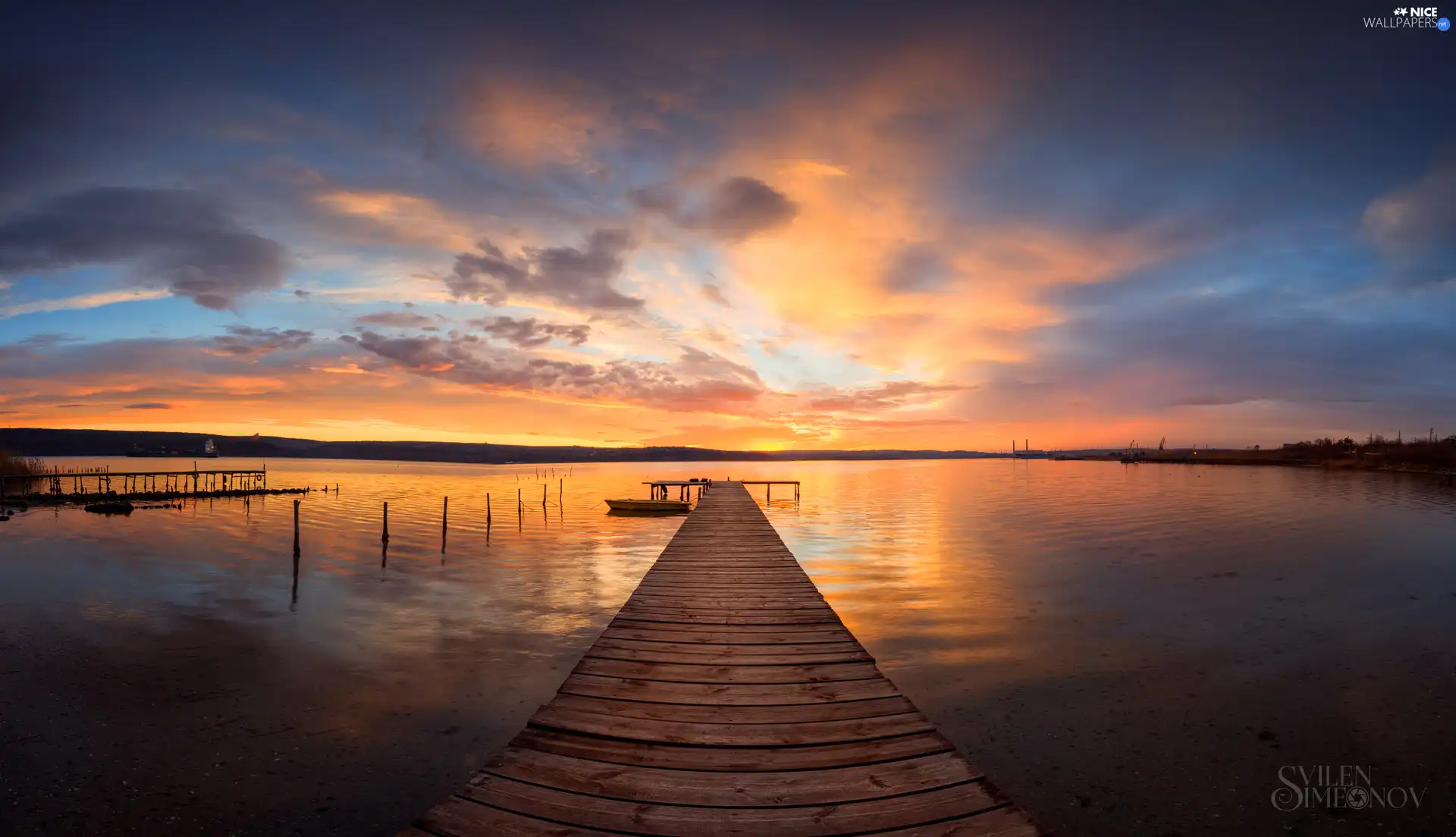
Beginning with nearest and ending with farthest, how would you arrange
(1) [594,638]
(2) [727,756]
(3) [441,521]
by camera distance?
(2) [727,756]
(1) [594,638]
(3) [441,521]

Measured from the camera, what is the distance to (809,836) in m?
3.96

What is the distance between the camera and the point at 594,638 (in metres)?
14.6

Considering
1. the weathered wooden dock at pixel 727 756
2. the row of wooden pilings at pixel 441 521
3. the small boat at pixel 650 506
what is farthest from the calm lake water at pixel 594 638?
the small boat at pixel 650 506

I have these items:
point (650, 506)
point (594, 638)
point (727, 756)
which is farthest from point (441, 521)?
point (727, 756)

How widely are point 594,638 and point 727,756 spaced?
10.3 meters

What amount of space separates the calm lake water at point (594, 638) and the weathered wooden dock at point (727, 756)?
314 cm

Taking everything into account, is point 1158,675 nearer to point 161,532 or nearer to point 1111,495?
point 161,532

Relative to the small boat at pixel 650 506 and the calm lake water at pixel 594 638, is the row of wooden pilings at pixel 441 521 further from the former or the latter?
the small boat at pixel 650 506

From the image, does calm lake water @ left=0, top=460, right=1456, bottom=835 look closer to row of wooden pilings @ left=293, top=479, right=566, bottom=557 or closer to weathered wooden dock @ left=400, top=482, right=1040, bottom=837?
row of wooden pilings @ left=293, top=479, right=566, bottom=557

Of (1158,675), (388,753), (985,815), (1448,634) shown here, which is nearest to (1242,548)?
(1448,634)

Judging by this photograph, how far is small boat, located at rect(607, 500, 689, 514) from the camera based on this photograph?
42844 millimetres

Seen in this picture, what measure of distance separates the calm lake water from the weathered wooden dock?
3.14m

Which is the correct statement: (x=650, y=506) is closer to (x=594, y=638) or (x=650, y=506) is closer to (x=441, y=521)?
(x=441, y=521)

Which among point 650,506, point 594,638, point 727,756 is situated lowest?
point 594,638
